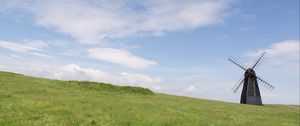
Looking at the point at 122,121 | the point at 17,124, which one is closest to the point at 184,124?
the point at 122,121

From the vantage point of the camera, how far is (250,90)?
83062 mm

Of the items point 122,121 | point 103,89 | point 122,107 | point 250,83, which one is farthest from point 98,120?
point 250,83

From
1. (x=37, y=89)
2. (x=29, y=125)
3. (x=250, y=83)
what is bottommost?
(x=29, y=125)

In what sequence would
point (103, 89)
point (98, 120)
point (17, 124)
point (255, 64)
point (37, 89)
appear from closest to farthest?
point (17, 124)
point (98, 120)
point (37, 89)
point (103, 89)
point (255, 64)

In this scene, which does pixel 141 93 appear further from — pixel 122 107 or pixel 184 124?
pixel 184 124

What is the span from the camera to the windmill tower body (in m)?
82.2

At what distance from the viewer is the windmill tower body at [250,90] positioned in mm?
82188

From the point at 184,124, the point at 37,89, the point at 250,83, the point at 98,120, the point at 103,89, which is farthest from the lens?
the point at 250,83

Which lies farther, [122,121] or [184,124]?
[184,124]

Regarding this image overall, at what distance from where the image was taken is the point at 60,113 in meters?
25.8

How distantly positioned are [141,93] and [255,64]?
46.9 m

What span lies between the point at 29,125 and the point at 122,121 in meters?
6.99

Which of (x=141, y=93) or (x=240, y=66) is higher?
(x=240, y=66)

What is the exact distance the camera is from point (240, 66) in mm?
93250
